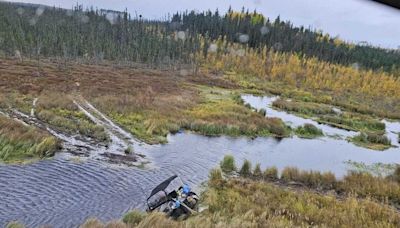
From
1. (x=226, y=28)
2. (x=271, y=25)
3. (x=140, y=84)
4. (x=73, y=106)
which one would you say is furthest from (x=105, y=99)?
(x=271, y=25)

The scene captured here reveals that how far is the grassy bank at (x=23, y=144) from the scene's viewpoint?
683 inches

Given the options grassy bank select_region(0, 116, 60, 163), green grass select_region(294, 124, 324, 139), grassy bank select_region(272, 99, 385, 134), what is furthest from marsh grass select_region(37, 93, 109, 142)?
grassy bank select_region(272, 99, 385, 134)

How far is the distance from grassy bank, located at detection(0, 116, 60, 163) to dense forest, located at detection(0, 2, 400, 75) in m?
58.2

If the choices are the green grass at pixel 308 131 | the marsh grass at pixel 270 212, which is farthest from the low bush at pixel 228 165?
the green grass at pixel 308 131

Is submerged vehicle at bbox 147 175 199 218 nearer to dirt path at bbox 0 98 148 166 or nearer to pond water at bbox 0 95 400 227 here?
pond water at bbox 0 95 400 227

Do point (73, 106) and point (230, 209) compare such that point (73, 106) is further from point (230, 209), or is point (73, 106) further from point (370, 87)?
point (370, 87)

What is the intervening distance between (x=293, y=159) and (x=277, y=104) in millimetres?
24472

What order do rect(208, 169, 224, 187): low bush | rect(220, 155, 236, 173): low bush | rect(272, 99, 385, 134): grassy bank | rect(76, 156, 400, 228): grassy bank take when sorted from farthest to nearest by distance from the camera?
rect(272, 99, 385, 134): grassy bank → rect(220, 155, 236, 173): low bush → rect(208, 169, 224, 187): low bush → rect(76, 156, 400, 228): grassy bank

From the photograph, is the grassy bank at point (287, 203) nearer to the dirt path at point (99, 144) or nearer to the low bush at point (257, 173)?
the low bush at point (257, 173)

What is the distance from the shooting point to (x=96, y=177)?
16.0 metres

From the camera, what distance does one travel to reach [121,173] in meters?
16.9

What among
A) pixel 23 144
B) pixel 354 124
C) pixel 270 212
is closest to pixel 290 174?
pixel 270 212

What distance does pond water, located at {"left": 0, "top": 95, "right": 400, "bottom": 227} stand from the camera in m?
12.5

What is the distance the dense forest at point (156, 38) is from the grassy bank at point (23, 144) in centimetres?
5825
